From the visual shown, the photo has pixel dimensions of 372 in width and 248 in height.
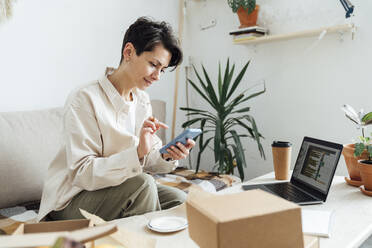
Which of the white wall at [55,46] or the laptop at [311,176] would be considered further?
the white wall at [55,46]

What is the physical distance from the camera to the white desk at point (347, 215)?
80cm

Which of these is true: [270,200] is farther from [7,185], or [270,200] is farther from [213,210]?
[7,185]

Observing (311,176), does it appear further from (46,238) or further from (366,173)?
(46,238)

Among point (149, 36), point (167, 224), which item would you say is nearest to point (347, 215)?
point (167, 224)

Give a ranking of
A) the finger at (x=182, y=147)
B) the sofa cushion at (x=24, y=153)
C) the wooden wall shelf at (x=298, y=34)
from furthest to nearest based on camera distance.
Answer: the wooden wall shelf at (x=298, y=34) < the sofa cushion at (x=24, y=153) < the finger at (x=182, y=147)

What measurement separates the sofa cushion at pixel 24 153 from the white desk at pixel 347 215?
1.00m

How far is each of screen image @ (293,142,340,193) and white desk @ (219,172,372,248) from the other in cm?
7

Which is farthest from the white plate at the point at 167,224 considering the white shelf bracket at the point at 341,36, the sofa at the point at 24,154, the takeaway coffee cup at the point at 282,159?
the white shelf bracket at the point at 341,36

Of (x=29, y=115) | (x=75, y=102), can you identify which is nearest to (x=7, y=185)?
(x=29, y=115)

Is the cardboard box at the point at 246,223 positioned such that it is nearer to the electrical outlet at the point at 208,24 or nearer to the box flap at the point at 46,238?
the box flap at the point at 46,238

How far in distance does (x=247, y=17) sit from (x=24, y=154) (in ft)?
5.90

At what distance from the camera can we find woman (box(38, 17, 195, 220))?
113cm

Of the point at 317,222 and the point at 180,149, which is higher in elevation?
the point at 180,149

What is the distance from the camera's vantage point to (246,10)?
238cm
